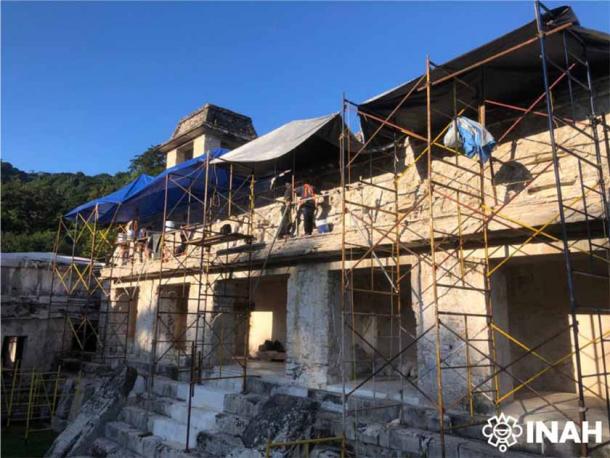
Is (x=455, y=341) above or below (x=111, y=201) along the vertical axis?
below

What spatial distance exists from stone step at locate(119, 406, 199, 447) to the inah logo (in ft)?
14.9

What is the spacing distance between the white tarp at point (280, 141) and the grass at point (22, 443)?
23.1 ft

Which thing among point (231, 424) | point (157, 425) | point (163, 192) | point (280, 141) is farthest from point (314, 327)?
point (163, 192)

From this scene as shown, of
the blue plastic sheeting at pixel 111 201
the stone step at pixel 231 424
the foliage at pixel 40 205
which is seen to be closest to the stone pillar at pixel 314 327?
the stone step at pixel 231 424

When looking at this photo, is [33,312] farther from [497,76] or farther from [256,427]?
[497,76]

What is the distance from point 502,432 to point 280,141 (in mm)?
6411

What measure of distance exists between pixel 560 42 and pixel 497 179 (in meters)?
2.52

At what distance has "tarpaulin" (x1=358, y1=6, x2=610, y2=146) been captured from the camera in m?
6.15

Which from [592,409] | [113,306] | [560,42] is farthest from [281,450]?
[113,306]

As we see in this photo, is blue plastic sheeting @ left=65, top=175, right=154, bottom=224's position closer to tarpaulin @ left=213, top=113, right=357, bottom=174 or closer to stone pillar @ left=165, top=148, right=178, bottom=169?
stone pillar @ left=165, top=148, right=178, bottom=169

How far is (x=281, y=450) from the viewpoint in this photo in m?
5.86

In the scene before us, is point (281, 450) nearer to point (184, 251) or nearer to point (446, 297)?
point (446, 297)

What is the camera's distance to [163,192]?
14547mm

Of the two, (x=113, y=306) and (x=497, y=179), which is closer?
(x=497, y=179)
